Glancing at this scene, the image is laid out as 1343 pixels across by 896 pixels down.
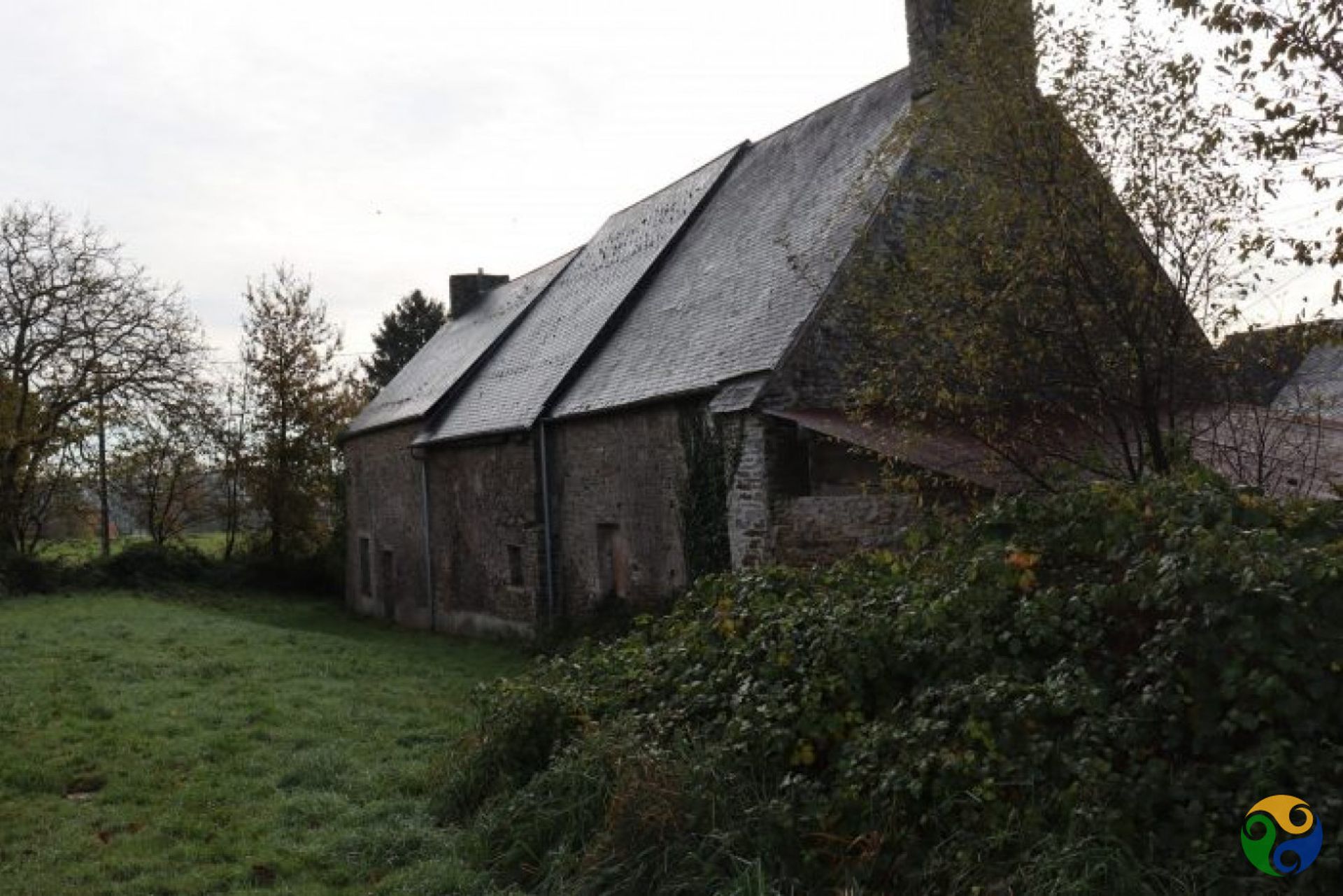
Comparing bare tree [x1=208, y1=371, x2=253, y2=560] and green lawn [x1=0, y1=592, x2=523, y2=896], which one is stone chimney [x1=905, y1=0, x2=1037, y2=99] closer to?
green lawn [x1=0, y1=592, x2=523, y2=896]

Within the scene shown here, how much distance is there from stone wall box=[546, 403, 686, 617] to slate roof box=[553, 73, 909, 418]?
1.50ft

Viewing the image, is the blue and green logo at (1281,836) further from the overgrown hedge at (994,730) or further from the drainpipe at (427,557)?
the drainpipe at (427,557)

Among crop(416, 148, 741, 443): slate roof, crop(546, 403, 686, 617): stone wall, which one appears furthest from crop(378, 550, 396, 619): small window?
crop(546, 403, 686, 617): stone wall

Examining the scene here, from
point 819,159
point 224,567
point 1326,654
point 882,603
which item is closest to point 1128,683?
point 1326,654

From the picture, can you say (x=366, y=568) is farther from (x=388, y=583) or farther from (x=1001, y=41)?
(x=1001, y=41)

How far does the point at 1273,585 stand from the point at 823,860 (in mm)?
2188

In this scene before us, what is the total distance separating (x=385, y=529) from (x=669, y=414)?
13387 millimetres

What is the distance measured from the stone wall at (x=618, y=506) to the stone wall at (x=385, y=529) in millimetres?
6857

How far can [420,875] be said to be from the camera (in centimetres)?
563

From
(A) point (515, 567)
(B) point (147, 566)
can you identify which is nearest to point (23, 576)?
(B) point (147, 566)

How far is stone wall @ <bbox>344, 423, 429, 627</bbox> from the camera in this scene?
23125 millimetres

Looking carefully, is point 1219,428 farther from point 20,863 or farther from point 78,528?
point 78,528

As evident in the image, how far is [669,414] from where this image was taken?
13727 millimetres

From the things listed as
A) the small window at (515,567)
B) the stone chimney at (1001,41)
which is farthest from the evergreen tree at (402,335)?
the stone chimney at (1001,41)
